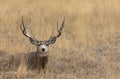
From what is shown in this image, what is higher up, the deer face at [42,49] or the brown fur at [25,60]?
the deer face at [42,49]

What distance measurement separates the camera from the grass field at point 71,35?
11714 mm

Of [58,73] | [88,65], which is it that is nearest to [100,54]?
[88,65]

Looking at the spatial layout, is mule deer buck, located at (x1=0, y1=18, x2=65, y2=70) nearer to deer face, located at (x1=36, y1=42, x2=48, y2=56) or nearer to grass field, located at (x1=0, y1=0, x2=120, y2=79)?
deer face, located at (x1=36, y1=42, x2=48, y2=56)

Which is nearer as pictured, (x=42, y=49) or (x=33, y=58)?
(x=42, y=49)

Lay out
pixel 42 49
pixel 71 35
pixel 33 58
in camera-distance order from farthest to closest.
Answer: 1. pixel 71 35
2. pixel 33 58
3. pixel 42 49

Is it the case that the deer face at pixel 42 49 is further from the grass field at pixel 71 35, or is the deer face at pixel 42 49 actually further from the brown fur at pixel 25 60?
the grass field at pixel 71 35

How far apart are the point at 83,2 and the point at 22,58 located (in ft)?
24.2

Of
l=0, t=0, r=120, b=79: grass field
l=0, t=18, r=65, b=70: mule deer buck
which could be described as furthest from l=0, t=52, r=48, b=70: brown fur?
l=0, t=0, r=120, b=79: grass field

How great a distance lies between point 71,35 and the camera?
15016 mm

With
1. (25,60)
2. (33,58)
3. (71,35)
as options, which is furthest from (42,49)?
(71,35)

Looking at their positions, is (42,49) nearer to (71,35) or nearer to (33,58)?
(33,58)

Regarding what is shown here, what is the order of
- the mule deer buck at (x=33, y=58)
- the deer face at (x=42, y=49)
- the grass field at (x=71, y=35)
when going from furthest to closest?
the grass field at (x=71, y=35)
the mule deer buck at (x=33, y=58)
the deer face at (x=42, y=49)

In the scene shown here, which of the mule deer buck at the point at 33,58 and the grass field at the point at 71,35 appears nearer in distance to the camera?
the mule deer buck at the point at 33,58

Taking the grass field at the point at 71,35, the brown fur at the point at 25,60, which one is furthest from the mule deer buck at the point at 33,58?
the grass field at the point at 71,35
